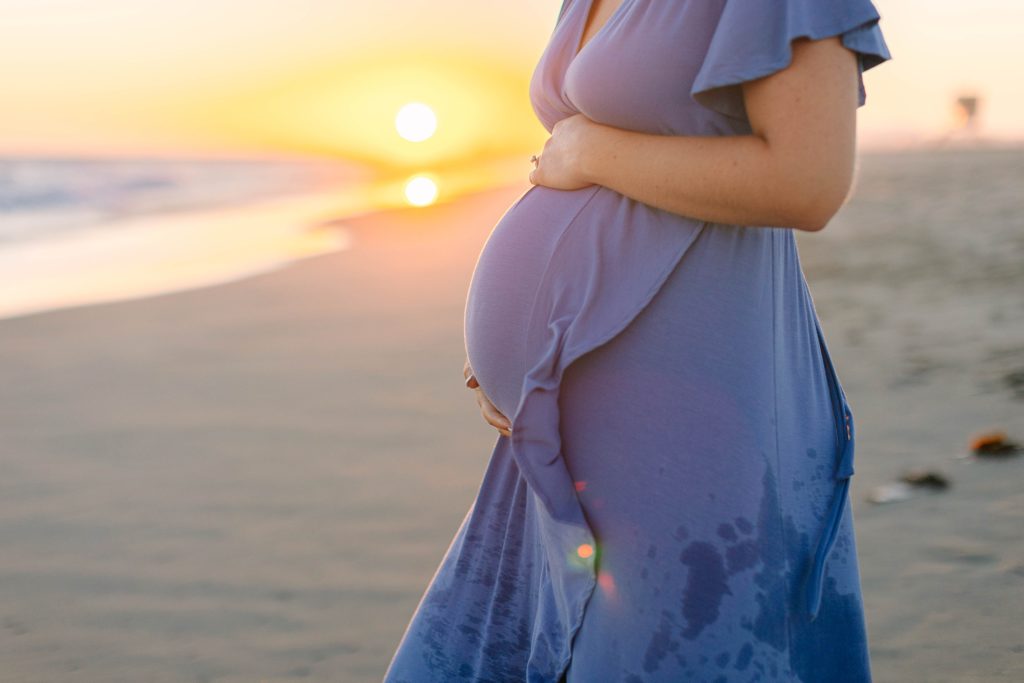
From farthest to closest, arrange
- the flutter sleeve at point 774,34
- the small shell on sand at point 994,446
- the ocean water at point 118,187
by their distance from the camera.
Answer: the ocean water at point 118,187, the small shell on sand at point 994,446, the flutter sleeve at point 774,34

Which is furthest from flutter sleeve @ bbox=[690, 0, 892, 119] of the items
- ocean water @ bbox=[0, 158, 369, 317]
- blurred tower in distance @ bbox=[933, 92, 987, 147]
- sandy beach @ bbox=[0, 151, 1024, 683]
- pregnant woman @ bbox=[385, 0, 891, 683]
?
blurred tower in distance @ bbox=[933, 92, 987, 147]

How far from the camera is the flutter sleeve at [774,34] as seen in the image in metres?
1.02

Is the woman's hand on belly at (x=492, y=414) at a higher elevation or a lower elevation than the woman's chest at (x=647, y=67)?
lower

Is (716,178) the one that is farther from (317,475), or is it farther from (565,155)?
(317,475)

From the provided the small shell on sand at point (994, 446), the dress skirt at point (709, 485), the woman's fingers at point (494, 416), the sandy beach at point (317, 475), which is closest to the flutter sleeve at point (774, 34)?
the dress skirt at point (709, 485)

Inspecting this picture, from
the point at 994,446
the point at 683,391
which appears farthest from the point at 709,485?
the point at 994,446

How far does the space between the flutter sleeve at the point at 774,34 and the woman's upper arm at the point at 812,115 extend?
0.6 inches

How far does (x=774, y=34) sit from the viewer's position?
3.42 ft

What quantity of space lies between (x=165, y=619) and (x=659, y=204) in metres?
2.23

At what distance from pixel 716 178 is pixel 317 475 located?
3006 millimetres

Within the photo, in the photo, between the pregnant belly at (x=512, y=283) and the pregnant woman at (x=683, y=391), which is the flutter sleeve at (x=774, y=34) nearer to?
the pregnant woman at (x=683, y=391)

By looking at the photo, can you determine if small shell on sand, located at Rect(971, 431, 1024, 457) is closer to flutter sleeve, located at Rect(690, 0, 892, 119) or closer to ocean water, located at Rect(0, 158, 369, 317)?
flutter sleeve, located at Rect(690, 0, 892, 119)

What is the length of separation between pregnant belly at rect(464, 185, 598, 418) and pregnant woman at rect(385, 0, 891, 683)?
2 centimetres

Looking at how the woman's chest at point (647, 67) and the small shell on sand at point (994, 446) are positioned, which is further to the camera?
the small shell on sand at point (994, 446)
